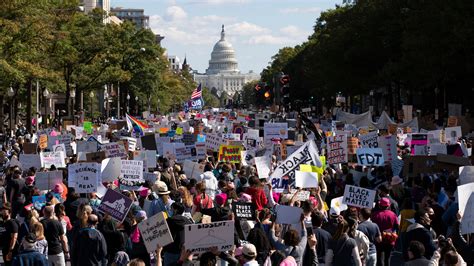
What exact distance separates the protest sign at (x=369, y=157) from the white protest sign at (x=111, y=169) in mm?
5795

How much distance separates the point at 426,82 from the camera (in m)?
61.4

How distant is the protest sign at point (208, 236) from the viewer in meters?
11.7

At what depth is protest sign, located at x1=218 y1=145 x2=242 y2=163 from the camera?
25.5 meters

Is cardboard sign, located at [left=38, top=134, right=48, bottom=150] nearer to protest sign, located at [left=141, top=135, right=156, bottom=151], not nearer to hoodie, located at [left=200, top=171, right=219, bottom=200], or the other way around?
protest sign, located at [left=141, top=135, right=156, bottom=151]

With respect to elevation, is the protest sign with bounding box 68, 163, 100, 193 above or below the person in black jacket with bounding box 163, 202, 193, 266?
above

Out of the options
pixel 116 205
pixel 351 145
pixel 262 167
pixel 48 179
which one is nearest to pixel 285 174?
pixel 262 167

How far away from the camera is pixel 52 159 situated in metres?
24.2

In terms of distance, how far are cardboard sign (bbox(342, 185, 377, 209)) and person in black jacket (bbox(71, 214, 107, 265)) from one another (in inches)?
149

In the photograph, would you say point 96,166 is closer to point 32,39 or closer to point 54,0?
point 32,39

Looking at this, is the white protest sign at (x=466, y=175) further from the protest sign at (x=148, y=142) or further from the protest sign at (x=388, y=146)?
the protest sign at (x=148, y=142)

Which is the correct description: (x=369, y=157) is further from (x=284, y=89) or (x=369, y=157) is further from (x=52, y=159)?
(x=284, y=89)

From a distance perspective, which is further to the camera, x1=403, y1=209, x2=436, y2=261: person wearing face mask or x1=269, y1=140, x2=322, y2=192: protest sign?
x1=269, y1=140, x2=322, y2=192: protest sign

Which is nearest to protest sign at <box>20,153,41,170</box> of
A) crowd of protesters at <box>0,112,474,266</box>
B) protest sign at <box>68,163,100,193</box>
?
crowd of protesters at <box>0,112,474,266</box>

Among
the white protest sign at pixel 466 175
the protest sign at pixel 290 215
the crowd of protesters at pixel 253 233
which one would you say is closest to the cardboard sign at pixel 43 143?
the crowd of protesters at pixel 253 233
